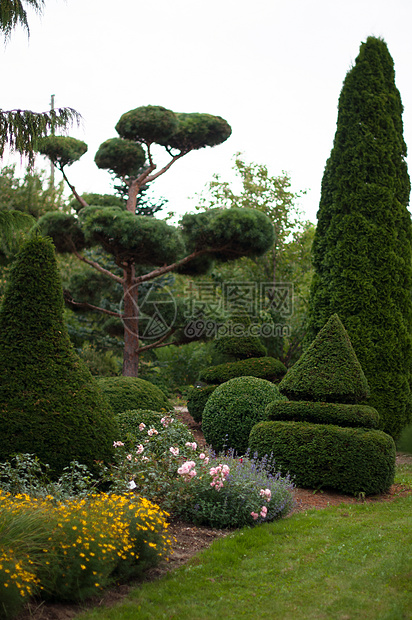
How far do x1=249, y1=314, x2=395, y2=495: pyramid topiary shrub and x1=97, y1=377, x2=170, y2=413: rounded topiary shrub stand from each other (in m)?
2.19

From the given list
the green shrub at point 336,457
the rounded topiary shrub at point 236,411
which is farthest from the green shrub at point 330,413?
the rounded topiary shrub at point 236,411

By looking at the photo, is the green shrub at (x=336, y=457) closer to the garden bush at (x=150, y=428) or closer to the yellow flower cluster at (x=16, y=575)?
the garden bush at (x=150, y=428)

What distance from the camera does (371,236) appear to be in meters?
10.9

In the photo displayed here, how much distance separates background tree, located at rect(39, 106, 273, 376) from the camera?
1209 centimetres

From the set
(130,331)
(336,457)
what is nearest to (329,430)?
(336,457)

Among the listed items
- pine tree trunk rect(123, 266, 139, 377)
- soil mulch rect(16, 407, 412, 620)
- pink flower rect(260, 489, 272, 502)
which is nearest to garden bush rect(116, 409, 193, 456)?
soil mulch rect(16, 407, 412, 620)

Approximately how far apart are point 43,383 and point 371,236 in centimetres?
751

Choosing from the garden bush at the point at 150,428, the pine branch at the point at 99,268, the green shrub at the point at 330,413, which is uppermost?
the pine branch at the point at 99,268

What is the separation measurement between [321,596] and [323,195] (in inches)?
351

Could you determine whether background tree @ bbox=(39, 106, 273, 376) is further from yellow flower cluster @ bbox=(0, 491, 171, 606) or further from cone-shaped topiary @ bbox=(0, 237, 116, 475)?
yellow flower cluster @ bbox=(0, 491, 171, 606)

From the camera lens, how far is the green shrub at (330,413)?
24.2ft

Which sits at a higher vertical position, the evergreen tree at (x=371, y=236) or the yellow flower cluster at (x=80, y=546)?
the evergreen tree at (x=371, y=236)

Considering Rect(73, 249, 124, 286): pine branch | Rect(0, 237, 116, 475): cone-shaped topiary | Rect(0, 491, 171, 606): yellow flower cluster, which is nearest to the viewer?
Rect(0, 491, 171, 606): yellow flower cluster

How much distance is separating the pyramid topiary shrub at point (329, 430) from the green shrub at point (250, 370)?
11.6 feet
